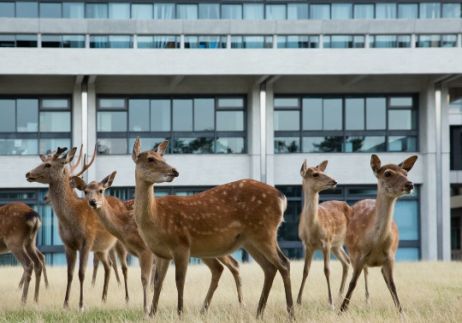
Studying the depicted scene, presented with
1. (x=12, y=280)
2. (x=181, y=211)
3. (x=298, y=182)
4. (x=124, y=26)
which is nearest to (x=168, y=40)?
(x=124, y=26)

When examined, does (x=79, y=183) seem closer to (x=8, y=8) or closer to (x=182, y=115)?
(x=182, y=115)

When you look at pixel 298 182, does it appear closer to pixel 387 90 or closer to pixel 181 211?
pixel 387 90

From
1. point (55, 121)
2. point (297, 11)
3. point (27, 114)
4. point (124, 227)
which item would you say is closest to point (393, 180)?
point (124, 227)

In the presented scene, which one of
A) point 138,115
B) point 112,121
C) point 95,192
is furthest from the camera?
point 138,115

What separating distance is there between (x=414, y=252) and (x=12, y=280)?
1661 cm

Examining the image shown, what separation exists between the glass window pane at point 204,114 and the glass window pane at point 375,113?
5.54 m

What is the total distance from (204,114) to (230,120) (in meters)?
0.95

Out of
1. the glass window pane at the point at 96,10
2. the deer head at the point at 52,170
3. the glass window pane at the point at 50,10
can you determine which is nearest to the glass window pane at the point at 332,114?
the glass window pane at the point at 96,10

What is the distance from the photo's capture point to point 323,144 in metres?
31.5

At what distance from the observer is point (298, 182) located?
30812 millimetres

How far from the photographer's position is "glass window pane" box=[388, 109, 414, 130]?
31828 millimetres

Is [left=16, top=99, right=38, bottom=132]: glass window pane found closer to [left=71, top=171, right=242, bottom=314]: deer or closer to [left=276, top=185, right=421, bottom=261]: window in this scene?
[left=276, top=185, right=421, bottom=261]: window

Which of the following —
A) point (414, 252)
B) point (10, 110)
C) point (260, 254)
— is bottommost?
point (414, 252)

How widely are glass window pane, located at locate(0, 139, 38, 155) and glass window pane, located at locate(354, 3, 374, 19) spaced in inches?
493
